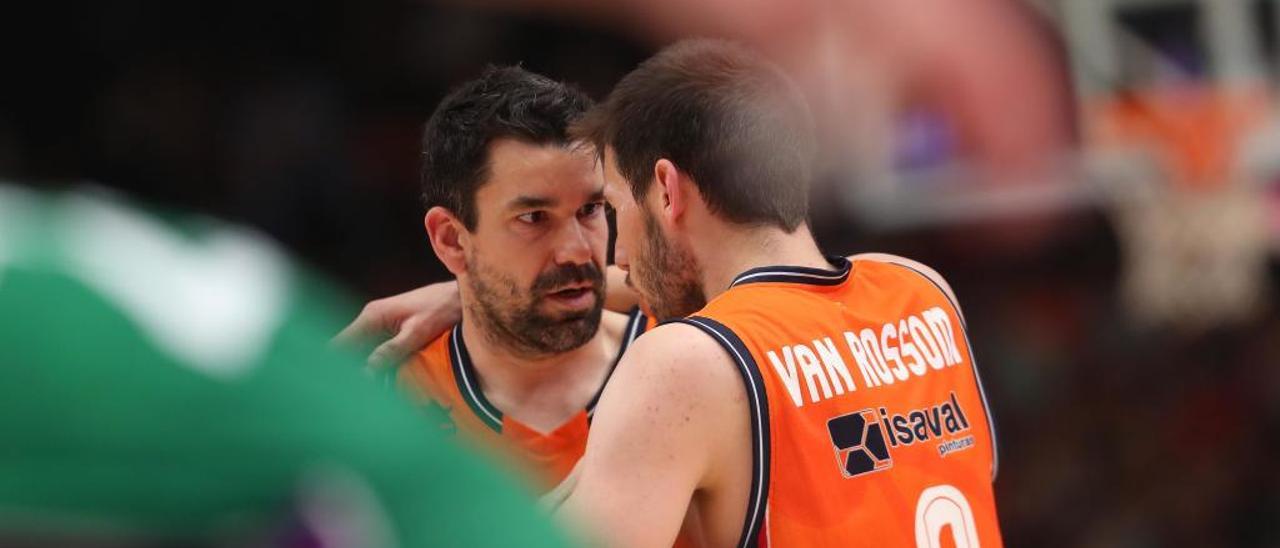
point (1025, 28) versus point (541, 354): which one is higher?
point (1025, 28)

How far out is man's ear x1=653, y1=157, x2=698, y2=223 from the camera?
3412 mm

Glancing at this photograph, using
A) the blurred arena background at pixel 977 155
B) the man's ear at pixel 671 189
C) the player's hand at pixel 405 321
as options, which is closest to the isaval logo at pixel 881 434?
the man's ear at pixel 671 189

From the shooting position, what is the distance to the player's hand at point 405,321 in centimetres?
418

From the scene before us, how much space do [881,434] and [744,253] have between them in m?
0.48

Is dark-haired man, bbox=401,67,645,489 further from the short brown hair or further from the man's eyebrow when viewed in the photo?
the short brown hair

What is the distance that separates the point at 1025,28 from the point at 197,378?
9119 mm

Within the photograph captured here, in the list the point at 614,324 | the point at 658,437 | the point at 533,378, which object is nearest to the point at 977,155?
the point at 614,324

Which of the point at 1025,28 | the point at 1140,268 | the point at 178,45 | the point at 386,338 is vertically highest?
the point at 178,45

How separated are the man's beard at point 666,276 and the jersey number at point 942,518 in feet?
2.11

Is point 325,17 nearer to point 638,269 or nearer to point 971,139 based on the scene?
point 971,139

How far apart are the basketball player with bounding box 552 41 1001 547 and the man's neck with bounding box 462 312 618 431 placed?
65 cm

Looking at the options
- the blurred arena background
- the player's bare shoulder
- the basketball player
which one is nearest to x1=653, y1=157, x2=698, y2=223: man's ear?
the basketball player

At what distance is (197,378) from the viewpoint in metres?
0.90

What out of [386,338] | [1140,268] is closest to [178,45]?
[1140,268]
